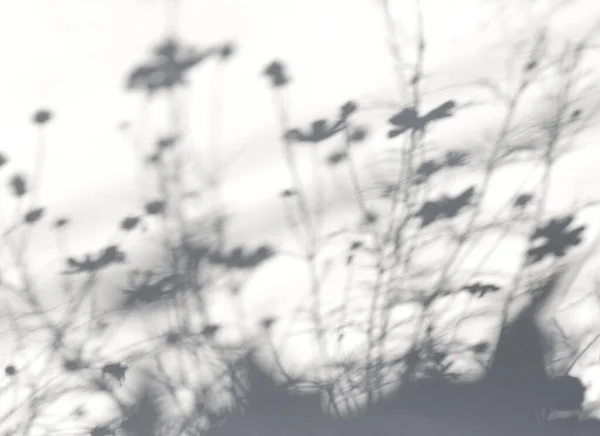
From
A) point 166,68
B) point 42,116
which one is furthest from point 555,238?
point 42,116

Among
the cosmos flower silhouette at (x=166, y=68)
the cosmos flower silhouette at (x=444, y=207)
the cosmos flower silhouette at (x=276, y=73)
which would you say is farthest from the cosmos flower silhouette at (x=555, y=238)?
the cosmos flower silhouette at (x=166, y=68)

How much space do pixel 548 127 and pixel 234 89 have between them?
28.1 inches

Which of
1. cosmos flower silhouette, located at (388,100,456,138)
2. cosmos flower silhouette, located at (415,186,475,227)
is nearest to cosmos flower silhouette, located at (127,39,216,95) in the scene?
cosmos flower silhouette, located at (388,100,456,138)

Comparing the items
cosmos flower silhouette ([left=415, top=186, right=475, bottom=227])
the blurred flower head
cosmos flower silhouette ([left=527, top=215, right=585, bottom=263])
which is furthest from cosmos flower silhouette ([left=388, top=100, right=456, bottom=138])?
the blurred flower head

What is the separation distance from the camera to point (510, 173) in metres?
1.78

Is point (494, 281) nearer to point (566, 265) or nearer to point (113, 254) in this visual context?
point (566, 265)

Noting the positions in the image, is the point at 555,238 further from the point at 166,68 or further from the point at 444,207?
the point at 166,68

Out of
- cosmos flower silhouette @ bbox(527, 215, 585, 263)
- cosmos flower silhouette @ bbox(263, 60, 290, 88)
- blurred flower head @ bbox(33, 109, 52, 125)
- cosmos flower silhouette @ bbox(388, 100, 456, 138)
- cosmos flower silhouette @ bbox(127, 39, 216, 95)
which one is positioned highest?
cosmos flower silhouette @ bbox(127, 39, 216, 95)

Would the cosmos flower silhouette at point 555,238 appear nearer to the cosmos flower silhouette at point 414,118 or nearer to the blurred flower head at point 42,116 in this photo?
the cosmos flower silhouette at point 414,118

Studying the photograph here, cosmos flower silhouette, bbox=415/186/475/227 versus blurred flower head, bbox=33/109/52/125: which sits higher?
blurred flower head, bbox=33/109/52/125

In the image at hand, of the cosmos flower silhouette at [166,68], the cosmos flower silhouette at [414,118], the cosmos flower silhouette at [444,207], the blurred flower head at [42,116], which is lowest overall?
the cosmos flower silhouette at [444,207]

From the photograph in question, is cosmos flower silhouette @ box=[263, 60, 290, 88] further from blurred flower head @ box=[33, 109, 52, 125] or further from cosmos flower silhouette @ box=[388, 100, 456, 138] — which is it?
blurred flower head @ box=[33, 109, 52, 125]

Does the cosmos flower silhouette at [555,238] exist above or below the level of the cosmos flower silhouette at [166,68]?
below

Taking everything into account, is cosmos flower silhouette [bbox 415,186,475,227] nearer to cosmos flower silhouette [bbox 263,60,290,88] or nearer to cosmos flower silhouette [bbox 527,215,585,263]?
cosmos flower silhouette [bbox 527,215,585,263]
